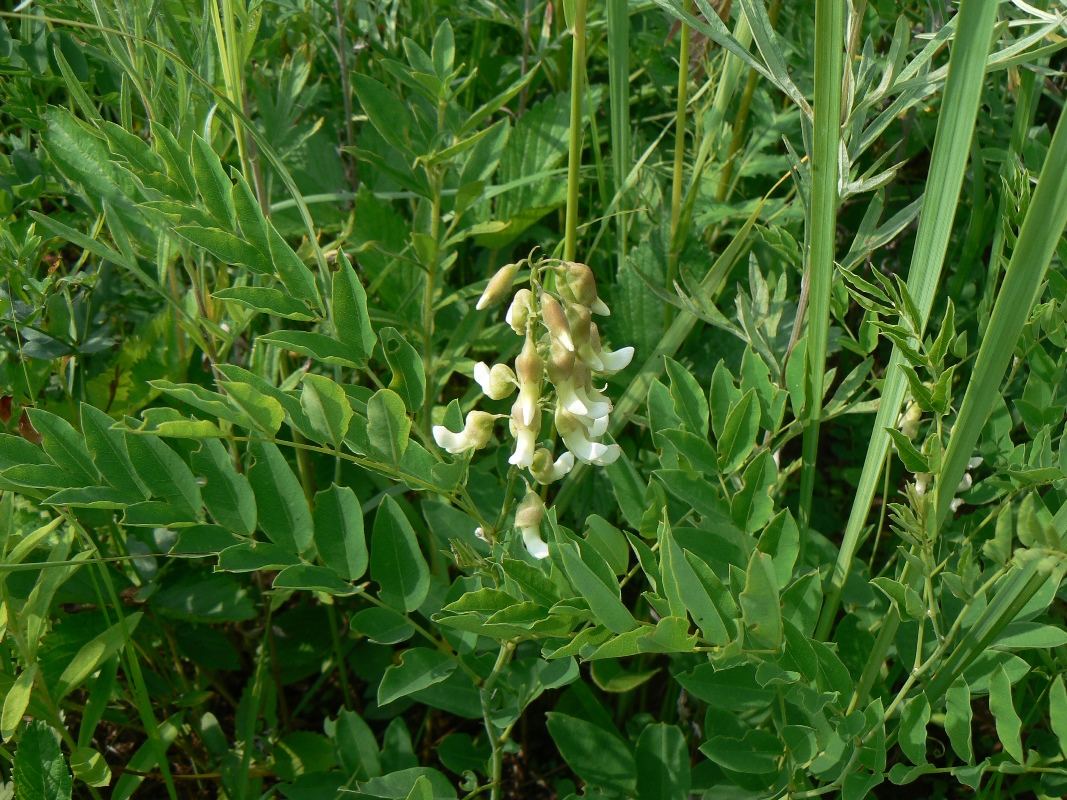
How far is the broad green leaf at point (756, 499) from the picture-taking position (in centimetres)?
97

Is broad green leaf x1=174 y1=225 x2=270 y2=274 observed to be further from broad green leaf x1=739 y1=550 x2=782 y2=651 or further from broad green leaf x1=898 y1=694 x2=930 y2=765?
broad green leaf x1=898 y1=694 x2=930 y2=765

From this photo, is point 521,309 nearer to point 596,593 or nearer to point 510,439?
point 596,593

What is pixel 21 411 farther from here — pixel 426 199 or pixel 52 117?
pixel 426 199

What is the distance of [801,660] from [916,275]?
37cm

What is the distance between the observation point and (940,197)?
2.77 feet

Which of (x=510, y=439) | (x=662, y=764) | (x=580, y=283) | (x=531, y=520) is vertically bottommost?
(x=662, y=764)

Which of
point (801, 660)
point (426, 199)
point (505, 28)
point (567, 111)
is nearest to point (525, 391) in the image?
point (801, 660)

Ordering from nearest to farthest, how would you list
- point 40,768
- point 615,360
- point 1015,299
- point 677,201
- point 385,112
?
point 1015,299 → point 615,360 → point 40,768 → point 385,112 → point 677,201

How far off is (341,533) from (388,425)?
16 cm

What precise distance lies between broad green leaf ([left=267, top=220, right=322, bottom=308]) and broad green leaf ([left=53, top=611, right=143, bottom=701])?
44cm

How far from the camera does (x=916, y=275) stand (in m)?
0.91

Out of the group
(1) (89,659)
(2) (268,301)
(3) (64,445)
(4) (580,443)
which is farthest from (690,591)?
(1) (89,659)

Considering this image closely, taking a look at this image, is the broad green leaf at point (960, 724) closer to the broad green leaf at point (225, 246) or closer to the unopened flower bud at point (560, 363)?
the unopened flower bud at point (560, 363)

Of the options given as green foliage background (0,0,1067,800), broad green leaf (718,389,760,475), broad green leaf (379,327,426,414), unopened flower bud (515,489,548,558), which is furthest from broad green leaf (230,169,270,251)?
broad green leaf (718,389,760,475)
